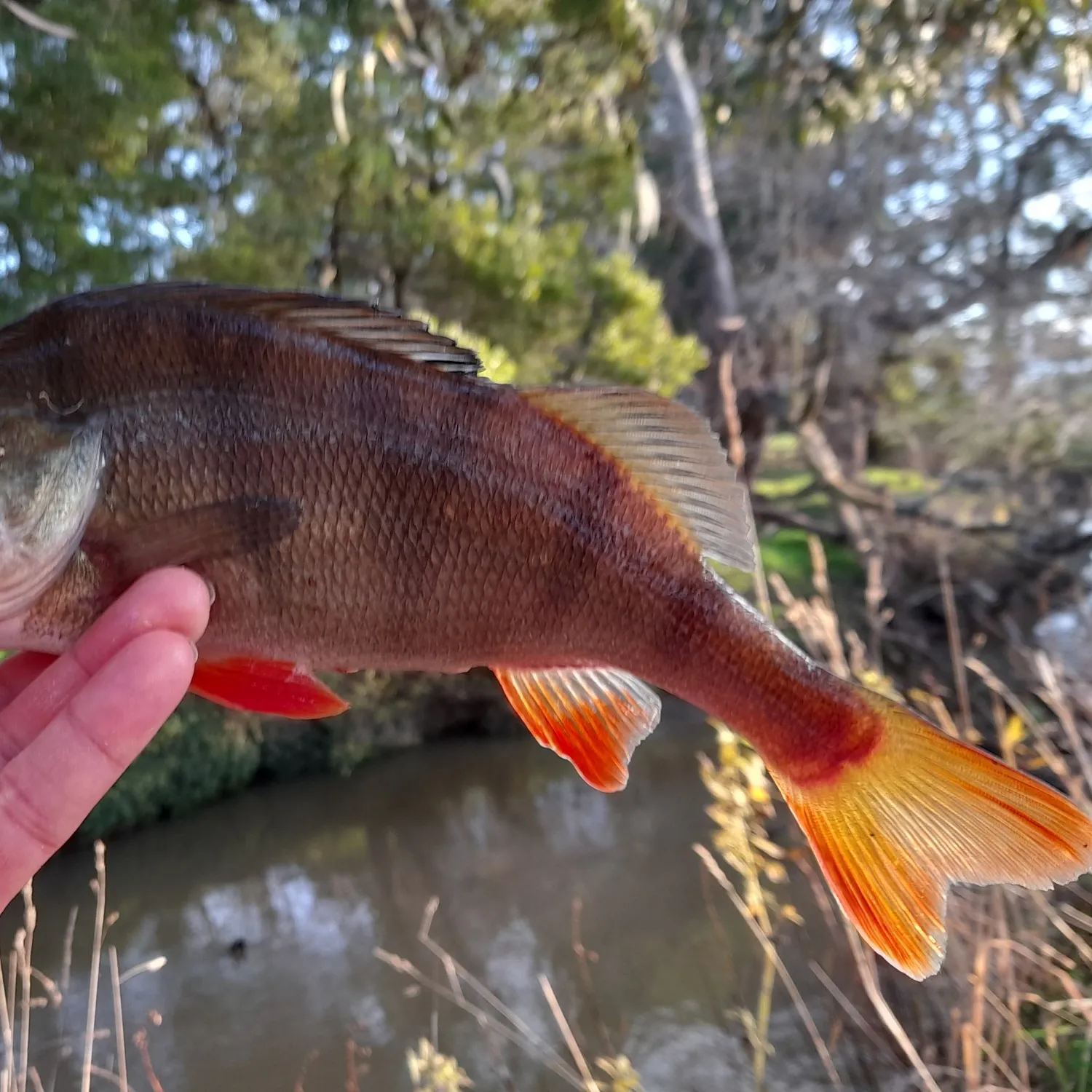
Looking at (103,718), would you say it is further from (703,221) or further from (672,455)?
(703,221)

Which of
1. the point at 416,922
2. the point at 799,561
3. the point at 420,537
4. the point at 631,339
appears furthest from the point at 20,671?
the point at 799,561

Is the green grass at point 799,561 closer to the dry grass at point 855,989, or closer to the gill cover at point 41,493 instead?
the dry grass at point 855,989

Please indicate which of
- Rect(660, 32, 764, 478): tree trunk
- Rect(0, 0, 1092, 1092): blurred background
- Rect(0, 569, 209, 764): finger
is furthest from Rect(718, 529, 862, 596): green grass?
Rect(0, 569, 209, 764): finger

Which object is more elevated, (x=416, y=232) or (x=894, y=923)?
(x=416, y=232)

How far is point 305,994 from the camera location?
4.36 m

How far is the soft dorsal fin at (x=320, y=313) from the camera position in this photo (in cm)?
99

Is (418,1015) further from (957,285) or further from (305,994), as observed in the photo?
(957,285)

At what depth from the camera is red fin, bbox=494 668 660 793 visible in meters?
1.08

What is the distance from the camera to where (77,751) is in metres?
0.85

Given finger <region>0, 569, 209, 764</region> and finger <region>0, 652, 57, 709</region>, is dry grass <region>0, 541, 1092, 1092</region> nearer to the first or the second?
finger <region>0, 652, 57, 709</region>

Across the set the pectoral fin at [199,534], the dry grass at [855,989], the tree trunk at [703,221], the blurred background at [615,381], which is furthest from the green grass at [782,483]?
the pectoral fin at [199,534]

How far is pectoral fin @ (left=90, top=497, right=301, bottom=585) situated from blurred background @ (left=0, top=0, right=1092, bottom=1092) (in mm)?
1489

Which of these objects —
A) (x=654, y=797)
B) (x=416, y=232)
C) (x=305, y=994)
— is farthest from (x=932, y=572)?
(x=305, y=994)

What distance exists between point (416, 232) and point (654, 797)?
4.46 metres
